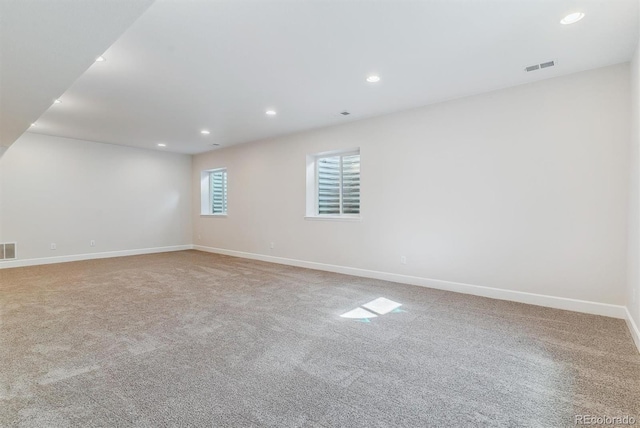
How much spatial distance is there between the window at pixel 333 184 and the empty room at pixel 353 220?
6 cm

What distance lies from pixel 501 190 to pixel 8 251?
8.30 m

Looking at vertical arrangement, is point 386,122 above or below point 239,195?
above

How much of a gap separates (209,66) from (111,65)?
0.94 metres

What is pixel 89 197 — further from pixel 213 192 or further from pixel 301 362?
pixel 301 362

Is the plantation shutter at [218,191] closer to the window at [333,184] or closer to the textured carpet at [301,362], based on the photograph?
the window at [333,184]

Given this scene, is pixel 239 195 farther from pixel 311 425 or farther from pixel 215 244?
pixel 311 425

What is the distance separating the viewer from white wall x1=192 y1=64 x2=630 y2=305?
3.10 m

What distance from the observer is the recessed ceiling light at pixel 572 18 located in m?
2.28

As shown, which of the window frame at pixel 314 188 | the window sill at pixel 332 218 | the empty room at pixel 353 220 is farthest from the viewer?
the window frame at pixel 314 188

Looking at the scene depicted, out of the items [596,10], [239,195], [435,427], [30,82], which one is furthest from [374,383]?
[239,195]

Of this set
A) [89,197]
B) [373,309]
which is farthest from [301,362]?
[89,197]

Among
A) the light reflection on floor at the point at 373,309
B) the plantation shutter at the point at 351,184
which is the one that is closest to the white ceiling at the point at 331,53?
the plantation shutter at the point at 351,184

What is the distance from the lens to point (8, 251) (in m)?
5.62

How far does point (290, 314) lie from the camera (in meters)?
3.22
